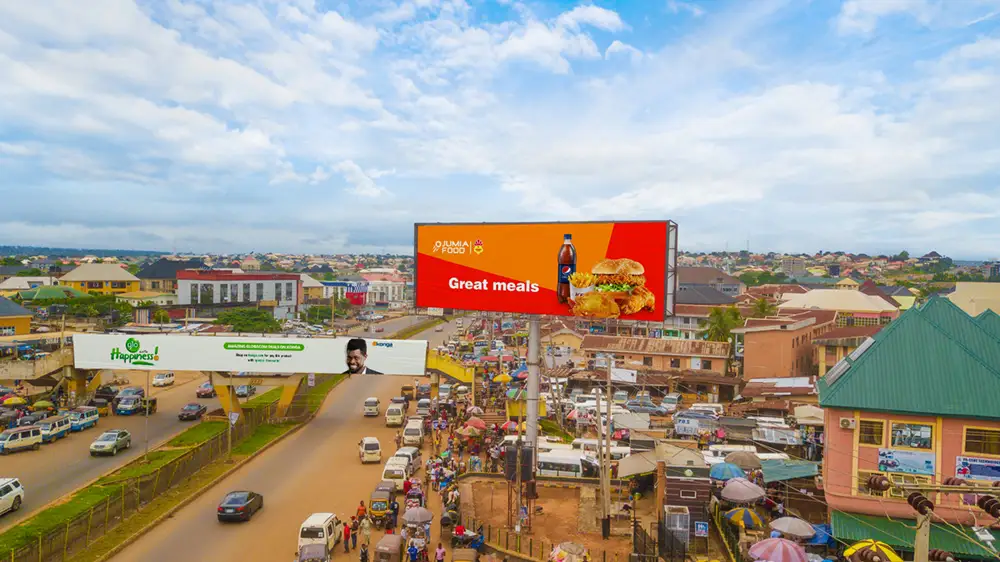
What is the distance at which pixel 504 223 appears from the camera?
74.8 ft

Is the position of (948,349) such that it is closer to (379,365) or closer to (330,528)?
(330,528)

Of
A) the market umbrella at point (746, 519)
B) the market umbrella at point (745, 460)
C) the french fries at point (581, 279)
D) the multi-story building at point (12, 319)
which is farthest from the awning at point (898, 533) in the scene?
the multi-story building at point (12, 319)

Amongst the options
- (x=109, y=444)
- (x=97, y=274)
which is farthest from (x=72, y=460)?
(x=97, y=274)

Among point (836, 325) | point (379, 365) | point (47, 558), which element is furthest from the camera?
point (836, 325)

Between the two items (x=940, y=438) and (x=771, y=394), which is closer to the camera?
(x=940, y=438)

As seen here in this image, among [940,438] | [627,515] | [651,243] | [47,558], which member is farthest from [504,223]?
[47,558]

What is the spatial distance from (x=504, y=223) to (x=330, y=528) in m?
11.2

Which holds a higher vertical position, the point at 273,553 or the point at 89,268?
the point at 89,268

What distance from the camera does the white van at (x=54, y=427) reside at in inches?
1126

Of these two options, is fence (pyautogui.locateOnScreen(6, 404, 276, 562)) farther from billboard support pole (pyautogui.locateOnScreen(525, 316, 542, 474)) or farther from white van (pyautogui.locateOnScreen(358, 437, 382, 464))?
billboard support pole (pyautogui.locateOnScreen(525, 316, 542, 474))

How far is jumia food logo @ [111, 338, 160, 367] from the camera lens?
31531 millimetres

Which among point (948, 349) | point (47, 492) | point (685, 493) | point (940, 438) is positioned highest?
point (948, 349)

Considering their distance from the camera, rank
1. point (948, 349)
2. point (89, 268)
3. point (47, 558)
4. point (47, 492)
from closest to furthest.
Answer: point (47, 558), point (948, 349), point (47, 492), point (89, 268)

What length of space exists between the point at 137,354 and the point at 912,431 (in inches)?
1249
